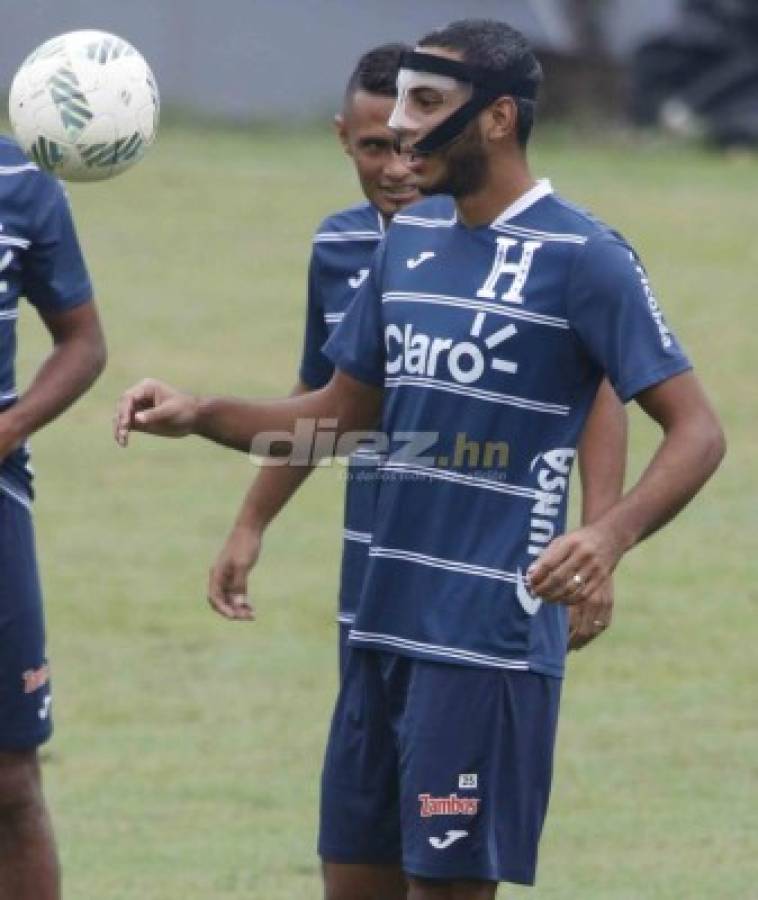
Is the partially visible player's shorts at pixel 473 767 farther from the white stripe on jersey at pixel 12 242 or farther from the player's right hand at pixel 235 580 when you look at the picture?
the white stripe on jersey at pixel 12 242

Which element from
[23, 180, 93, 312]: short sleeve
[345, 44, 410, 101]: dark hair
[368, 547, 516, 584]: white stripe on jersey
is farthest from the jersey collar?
[23, 180, 93, 312]: short sleeve

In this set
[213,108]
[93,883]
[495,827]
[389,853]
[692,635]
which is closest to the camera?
[495,827]

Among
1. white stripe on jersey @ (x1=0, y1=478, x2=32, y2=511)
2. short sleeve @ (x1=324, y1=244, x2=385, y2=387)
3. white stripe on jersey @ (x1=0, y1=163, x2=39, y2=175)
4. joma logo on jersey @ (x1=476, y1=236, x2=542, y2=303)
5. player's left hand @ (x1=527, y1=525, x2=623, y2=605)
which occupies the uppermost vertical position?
white stripe on jersey @ (x1=0, y1=163, x2=39, y2=175)

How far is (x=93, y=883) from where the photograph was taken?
25.6 feet

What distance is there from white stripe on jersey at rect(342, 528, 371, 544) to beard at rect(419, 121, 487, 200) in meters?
1.17

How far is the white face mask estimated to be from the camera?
19.0ft

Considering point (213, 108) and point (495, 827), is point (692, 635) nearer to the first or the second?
point (495, 827)

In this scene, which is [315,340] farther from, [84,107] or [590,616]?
[590,616]

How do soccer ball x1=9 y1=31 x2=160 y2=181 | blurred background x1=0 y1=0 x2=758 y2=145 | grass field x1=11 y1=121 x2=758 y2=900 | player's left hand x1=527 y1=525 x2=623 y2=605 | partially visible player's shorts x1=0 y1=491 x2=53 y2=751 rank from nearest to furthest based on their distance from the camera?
player's left hand x1=527 y1=525 x2=623 y2=605
soccer ball x1=9 y1=31 x2=160 y2=181
partially visible player's shorts x1=0 y1=491 x2=53 y2=751
grass field x1=11 y1=121 x2=758 y2=900
blurred background x1=0 y1=0 x2=758 y2=145

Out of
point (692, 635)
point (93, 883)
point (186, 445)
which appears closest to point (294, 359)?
point (186, 445)

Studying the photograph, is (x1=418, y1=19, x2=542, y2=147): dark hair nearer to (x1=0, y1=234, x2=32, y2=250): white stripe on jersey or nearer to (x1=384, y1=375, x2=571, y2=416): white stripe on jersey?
(x1=384, y1=375, x2=571, y2=416): white stripe on jersey

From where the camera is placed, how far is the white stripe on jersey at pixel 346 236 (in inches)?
270

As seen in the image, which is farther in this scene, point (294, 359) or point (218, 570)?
point (294, 359)

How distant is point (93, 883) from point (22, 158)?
Answer: 7.77 feet
